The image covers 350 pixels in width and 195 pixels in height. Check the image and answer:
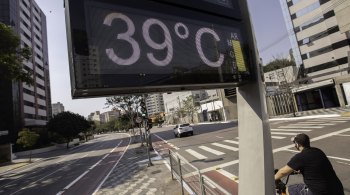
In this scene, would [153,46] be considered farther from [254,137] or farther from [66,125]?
[66,125]

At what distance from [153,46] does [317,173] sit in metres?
2.72

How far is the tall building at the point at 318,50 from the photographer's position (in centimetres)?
3981

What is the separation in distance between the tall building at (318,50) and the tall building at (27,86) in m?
46.8

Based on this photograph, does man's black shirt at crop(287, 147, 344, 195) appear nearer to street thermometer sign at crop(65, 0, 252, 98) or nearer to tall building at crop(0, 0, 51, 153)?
street thermometer sign at crop(65, 0, 252, 98)

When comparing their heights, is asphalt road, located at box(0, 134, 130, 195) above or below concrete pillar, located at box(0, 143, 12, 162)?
below

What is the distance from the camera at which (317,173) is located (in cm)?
361

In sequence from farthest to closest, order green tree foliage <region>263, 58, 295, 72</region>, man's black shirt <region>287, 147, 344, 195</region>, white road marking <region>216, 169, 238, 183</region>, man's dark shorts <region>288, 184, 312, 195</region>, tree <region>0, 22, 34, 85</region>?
green tree foliage <region>263, 58, 295, 72</region> → tree <region>0, 22, 34, 85</region> → white road marking <region>216, 169, 238, 183</region> → man's dark shorts <region>288, 184, 312, 195</region> → man's black shirt <region>287, 147, 344, 195</region>

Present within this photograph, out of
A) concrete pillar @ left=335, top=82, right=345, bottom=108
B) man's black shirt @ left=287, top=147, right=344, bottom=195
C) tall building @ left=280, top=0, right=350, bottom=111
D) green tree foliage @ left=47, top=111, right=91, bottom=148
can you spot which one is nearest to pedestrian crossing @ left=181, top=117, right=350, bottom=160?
man's black shirt @ left=287, top=147, right=344, bottom=195

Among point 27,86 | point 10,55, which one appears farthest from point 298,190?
point 27,86

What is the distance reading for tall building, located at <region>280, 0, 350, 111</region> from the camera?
39.8 m

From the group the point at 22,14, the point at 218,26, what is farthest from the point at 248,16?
the point at 22,14

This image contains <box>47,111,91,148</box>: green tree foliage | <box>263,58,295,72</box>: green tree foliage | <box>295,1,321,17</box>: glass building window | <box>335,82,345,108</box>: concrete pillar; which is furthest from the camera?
<box>263,58,295,72</box>: green tree foliage

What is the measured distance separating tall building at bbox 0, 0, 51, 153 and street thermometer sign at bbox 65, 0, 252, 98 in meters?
48.7

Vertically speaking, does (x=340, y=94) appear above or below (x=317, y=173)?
above
